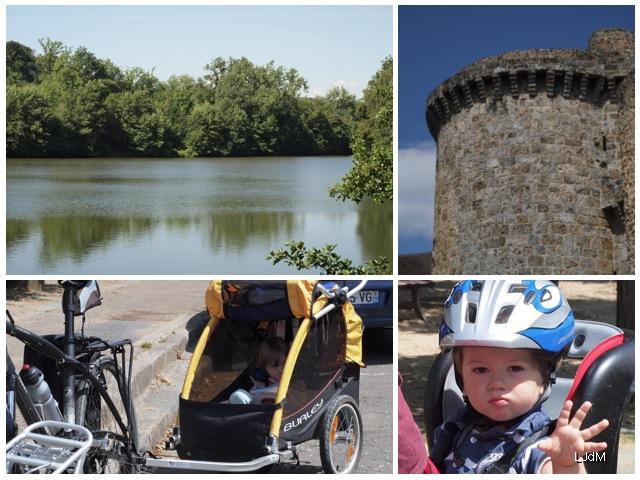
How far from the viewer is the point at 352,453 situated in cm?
380

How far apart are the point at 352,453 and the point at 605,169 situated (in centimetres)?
721

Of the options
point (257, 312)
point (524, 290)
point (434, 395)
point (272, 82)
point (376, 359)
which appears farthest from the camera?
point (272, 82)

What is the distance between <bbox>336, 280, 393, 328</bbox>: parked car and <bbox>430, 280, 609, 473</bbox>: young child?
1159mm

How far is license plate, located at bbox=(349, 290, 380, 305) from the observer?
4242mm

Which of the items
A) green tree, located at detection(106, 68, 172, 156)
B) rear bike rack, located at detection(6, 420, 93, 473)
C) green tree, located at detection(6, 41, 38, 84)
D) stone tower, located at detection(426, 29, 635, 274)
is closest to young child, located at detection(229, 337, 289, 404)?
rear bike rack, located at detection(6, 420, 93, 473)

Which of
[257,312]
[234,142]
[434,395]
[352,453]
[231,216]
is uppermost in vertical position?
[234,142]

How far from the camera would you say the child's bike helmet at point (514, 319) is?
292 centimetres

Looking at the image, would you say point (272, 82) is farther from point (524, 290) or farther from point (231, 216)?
point (524, 290)

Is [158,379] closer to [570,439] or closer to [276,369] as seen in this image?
[276,369]

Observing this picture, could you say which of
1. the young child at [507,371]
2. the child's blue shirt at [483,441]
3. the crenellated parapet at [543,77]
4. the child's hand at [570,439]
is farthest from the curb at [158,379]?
the crenellated parapet at [543,77]

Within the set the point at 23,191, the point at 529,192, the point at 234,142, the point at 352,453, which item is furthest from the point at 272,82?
the point at 529,192

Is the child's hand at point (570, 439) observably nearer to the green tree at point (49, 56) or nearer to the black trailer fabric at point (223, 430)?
the black trailer fabric at point (223, 430)

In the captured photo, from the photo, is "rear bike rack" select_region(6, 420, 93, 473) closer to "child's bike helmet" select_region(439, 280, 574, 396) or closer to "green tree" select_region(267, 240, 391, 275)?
"child's bike helmet" select_region(439, 280, 574, 396)

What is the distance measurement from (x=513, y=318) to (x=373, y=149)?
2.27 m
